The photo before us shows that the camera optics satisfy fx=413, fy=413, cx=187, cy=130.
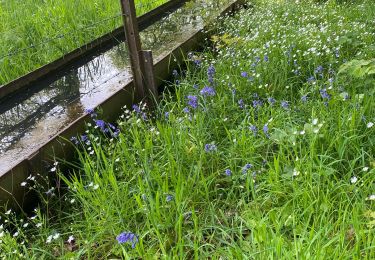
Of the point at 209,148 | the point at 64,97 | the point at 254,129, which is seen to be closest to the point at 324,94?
the point at 254,129

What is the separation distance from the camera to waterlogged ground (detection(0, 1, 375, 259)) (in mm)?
2289

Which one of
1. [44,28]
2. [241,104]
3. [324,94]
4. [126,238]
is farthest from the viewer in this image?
[44,28]

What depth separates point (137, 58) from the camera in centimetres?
387

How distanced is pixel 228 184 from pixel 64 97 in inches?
82.7

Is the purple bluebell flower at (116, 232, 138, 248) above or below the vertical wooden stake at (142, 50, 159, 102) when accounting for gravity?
above

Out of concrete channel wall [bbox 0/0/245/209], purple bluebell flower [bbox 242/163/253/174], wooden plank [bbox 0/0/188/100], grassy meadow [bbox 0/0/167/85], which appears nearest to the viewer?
purple bluebell flower [bbox 242/163/253/174]

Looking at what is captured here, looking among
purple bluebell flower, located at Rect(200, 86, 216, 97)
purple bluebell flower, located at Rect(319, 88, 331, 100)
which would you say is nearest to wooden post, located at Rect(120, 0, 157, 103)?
purple bluebell flower, located at Rect(200, 86, 216, 97)

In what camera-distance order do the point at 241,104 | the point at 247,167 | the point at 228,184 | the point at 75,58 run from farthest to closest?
the point at 75,58 → the point at 241,104 → the point at 228,184 → the point at 247,167

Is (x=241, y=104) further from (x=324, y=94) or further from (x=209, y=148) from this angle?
(x=209, y=148)

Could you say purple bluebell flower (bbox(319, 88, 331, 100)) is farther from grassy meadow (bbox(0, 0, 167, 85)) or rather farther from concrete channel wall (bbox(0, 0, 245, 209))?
grassy meadow (bbox(0, 0, 167, 85))

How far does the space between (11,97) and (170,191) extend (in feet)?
7.60

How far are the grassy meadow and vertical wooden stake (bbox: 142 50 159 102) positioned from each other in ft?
3.99

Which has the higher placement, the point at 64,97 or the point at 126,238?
the point at 126,238

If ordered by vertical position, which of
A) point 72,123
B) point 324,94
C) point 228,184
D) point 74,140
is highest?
point 324,94
